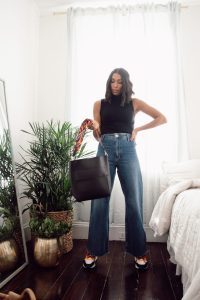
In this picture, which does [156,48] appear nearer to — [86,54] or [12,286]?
[86,54]

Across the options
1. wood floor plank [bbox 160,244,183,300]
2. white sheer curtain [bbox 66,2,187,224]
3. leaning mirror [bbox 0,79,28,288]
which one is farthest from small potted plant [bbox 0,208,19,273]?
wood floor plank [bbox 160,244,183,300]

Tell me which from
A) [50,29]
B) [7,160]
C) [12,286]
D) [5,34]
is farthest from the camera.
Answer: [50,29]

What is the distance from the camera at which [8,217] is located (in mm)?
1949

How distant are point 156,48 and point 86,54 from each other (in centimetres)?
74

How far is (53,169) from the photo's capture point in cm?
242

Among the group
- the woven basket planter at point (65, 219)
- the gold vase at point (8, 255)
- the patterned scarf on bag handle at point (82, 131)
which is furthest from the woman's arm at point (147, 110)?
the gold vase at point (8, 255)

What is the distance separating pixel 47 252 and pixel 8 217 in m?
0.39

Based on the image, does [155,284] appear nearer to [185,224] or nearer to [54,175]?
[185,224]

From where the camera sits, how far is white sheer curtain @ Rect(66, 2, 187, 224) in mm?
2746

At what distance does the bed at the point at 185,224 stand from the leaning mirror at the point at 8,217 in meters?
1.02

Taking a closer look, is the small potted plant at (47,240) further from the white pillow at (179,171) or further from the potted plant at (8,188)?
the white pillow at (179,171)

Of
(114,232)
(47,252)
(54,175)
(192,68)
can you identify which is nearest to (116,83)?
(54,175)

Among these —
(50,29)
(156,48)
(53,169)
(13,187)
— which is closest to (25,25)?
(50,29)

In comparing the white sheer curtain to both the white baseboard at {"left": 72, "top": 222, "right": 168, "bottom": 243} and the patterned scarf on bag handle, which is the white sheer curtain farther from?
the patterned scarf on bag handle
